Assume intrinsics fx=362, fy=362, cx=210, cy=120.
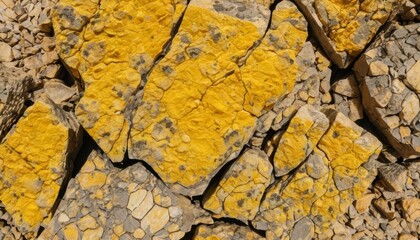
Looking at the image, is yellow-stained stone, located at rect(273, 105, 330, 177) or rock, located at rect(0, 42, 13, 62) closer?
yellow-stained stone, located at rect(273, 105, 330, 177)

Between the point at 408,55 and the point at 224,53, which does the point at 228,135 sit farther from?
the point at 408,55

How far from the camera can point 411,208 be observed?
3881 mm

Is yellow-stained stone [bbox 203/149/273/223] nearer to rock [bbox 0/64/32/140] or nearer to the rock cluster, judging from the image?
the rock cluster

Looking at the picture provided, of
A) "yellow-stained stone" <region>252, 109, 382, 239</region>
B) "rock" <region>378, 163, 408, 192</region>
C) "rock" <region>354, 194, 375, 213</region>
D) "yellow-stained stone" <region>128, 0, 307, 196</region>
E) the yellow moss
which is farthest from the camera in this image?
"rock" <region>354, 194, 375, 213</region>

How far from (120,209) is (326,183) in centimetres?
207

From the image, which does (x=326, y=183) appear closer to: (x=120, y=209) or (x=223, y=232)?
(x=223, y=232)

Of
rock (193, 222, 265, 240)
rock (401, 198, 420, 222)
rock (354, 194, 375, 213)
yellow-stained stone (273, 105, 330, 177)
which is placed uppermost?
yellow-stained stone (273, 105, 330, 177)

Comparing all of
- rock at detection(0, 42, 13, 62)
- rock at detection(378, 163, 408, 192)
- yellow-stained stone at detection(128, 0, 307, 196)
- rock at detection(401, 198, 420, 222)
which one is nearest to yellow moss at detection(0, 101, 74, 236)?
rock at detection(0, 42, 13, 62)

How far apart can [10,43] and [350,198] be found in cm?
382

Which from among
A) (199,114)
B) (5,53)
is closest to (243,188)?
(199,114)

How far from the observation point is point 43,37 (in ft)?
12.3

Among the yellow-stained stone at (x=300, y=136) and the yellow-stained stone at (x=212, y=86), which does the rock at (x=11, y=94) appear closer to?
the yellow-stained stone at (x=212, y=86)

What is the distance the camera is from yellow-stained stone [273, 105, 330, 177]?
354cm

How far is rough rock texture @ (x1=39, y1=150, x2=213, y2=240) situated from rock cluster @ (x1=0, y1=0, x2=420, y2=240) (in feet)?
0.04
